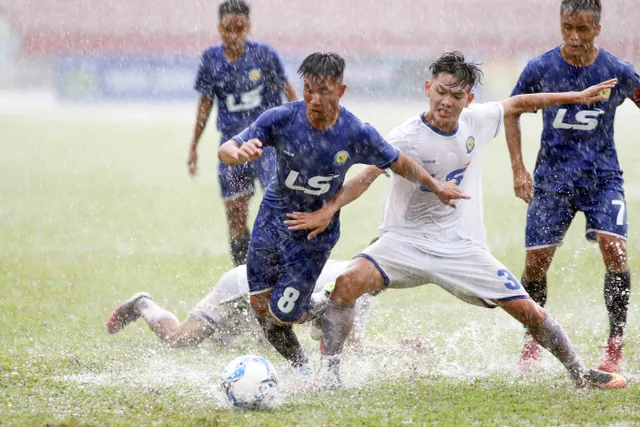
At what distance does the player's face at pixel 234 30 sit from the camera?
7367mm

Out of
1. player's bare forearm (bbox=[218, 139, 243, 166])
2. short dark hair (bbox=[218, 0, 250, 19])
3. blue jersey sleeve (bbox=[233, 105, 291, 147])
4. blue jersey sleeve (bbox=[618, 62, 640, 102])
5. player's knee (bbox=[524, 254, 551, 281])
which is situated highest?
short dark hair (bbox=[218, 0, 250, 19])

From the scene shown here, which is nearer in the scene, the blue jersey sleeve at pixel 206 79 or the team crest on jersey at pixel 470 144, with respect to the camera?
the team crest on jersey at pixel 470 144

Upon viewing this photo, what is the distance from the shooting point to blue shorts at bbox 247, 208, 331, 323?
199 inches

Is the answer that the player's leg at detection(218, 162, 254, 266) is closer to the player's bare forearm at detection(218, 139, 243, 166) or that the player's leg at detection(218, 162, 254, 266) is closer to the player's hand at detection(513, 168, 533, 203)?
the player's hand at detection(513, 168, 533, 203)

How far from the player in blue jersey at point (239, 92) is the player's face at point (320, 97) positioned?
2.68 meters

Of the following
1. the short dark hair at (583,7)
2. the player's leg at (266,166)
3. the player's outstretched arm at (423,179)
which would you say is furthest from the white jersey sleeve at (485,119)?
the player's leg at (266,166)

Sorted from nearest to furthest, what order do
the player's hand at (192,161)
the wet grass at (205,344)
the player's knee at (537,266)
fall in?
the wet grass at (205,344), the player's knee at (537,266), the player's hand at (192,161)

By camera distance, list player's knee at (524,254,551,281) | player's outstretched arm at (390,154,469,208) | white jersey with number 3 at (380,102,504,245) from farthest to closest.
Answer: player's knee at (524,254,551,281), white jersey with number 3 at (380,102,504,245), player's outstretched arm at (390,154,469,208)

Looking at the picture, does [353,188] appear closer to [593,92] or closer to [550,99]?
[550,99]

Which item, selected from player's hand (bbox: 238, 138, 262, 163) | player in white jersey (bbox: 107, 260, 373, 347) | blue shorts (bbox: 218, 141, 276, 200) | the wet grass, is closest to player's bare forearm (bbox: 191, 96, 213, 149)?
blue shorts (bbox: 218, 141, 276, 200)

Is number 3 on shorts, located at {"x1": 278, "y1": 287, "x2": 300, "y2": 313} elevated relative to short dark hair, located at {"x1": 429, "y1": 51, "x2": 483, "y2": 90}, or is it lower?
lower

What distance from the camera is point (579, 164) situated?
5.69 m

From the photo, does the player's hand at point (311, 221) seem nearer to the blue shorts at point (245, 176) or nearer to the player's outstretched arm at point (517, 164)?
the player's outstretched arm at point (517, 164)

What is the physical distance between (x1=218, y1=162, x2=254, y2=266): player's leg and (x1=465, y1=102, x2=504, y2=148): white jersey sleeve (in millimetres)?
2650
